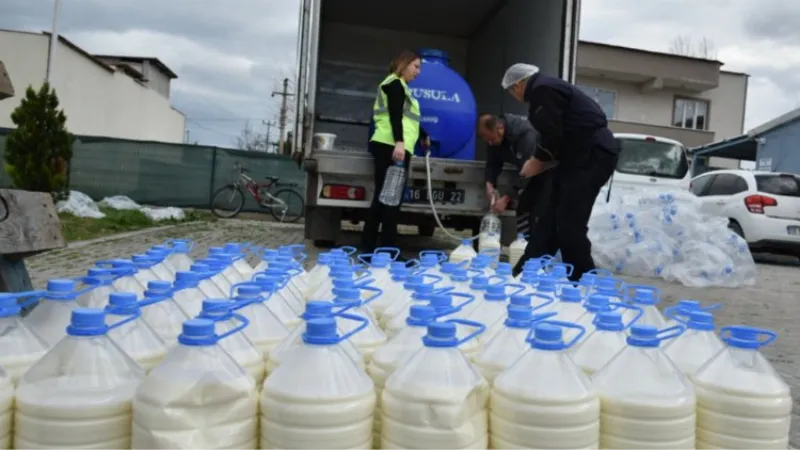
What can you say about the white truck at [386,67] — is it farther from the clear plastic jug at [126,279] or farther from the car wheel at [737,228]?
the car wheel at [737,228]

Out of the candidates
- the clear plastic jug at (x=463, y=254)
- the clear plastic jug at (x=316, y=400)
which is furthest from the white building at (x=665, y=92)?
the clear plastic jug at (x=316, y=400)

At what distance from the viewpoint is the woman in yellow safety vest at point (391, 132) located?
669cm

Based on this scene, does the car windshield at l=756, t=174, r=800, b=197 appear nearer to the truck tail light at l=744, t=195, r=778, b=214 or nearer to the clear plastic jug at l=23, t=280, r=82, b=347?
the truck tail light at l=744, t=195, r=778, b=214

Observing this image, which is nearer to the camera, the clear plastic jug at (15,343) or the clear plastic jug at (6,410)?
the clear plastic jug at (6,410)

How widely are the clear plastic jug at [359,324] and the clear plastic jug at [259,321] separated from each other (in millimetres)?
191

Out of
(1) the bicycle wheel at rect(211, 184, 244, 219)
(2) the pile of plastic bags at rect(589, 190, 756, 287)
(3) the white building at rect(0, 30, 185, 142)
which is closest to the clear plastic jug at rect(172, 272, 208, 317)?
(2) the pile of plastic bags at rect(589, 190, 756, 287)

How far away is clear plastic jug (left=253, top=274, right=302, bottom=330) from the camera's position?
2.25 metres

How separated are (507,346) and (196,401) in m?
0.83

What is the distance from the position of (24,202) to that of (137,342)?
5.21 feet

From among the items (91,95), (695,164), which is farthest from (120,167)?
(695,164)

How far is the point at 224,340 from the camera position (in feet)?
5.92

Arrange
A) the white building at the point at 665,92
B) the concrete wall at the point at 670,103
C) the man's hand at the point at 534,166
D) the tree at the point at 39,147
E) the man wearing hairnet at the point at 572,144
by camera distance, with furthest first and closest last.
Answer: the concrete wall at the point at 670,103
the white building at the point at 665,92
the tree at the point at 39,147
the man's hand at the point at 534,166
the man wearing hairnet at the point at 572,144

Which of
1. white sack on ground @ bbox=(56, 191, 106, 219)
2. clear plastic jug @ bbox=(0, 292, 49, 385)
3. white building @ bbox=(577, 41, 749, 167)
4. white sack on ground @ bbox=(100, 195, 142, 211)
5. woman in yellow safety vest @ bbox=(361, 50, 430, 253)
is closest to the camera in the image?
clear plastic jug @ bbox=(0, 292, 49, 385)

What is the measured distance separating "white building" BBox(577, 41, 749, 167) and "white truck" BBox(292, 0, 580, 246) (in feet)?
66.2
